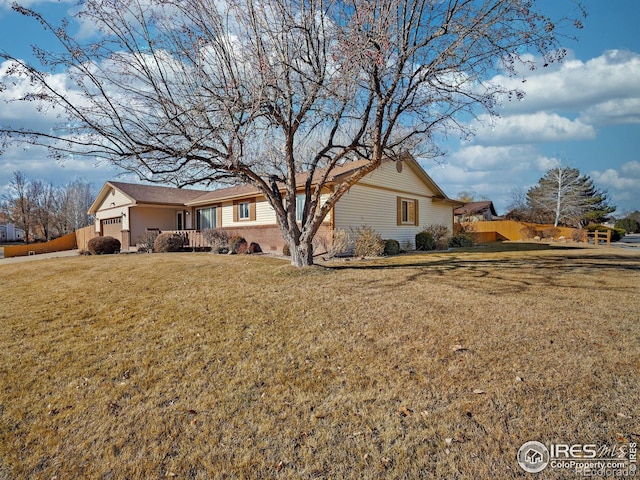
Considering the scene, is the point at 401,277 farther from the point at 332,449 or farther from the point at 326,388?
the point at 332,449

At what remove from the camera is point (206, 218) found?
2217 cm

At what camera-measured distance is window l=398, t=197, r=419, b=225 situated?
59.5 feet

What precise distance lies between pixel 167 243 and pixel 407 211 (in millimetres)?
12761

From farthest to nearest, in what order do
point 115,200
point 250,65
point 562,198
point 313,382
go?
1. point 562,198
2. point 115,200
3. point 250,65
4. point 313,382

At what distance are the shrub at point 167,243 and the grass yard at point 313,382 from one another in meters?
11.0

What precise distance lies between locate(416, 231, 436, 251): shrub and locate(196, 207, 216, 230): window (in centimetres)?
1211

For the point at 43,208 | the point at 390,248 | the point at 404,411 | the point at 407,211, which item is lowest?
the point at 404,411

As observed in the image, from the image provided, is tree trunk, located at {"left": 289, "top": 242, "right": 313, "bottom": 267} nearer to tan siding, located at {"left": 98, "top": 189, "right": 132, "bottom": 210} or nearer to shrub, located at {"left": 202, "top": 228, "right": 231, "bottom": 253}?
shrub, located at {"left": 202, "top": 228, "right": 231, "bottom": 253}

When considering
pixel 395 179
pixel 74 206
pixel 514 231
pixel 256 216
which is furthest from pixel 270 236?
pixel 74 206

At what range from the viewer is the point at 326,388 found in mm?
3646

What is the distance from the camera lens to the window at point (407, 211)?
18.1m

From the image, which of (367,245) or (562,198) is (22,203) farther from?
(562,198)

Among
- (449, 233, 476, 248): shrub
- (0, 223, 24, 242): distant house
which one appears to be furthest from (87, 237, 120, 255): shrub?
(0, 223, 24, 242): distant house

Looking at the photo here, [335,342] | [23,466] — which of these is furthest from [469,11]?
[23,466]
